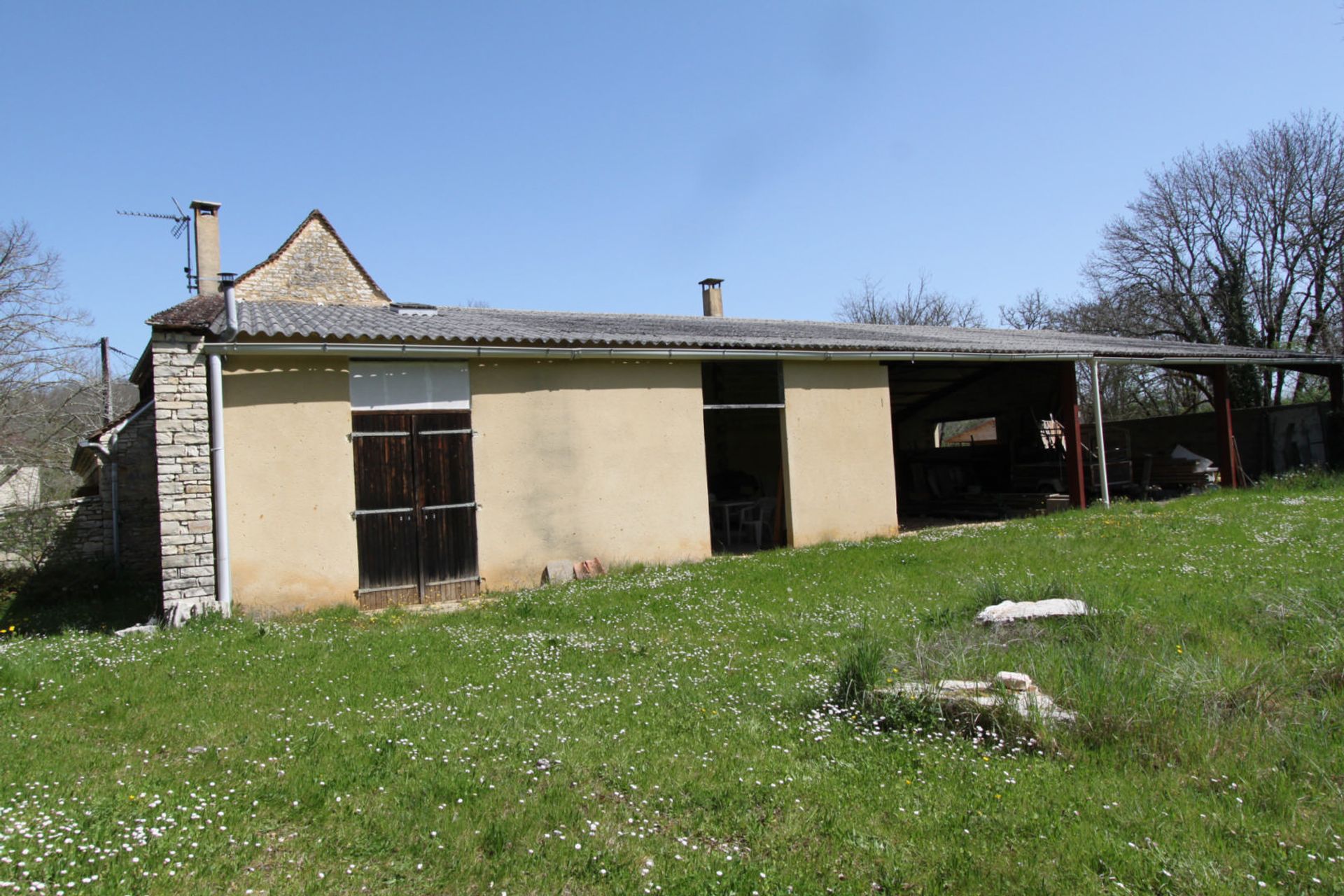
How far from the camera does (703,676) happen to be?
5492mm

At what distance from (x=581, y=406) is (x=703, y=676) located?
5.34 metres

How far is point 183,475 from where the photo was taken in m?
7.87

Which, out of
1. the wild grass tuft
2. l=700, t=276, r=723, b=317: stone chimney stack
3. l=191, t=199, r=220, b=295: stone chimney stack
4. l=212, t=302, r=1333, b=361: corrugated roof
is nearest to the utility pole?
l=191, t=199, r=220, b=295: stone chimney stack

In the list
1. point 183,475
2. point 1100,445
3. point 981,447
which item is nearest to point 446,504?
point 183,475

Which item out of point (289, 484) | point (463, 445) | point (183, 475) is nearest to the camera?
point (183, 475)

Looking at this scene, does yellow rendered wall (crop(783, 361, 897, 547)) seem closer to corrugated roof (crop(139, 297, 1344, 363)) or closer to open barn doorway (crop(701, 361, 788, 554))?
corrugated roof (crop(139, 297, 1344, 363))

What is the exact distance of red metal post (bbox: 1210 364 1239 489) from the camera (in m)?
16.6

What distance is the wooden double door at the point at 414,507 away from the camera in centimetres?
880

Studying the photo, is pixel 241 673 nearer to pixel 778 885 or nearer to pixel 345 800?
pixel 345 800

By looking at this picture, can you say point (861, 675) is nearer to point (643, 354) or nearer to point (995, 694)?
point (995, 694)

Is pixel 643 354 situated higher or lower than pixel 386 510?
higher

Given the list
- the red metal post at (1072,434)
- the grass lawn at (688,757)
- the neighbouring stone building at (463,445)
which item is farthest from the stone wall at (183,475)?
the red metal post at (1072,434)

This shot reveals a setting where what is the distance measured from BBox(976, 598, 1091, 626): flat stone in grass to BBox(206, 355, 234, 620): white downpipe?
7.11m

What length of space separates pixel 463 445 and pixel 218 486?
8.44ft
